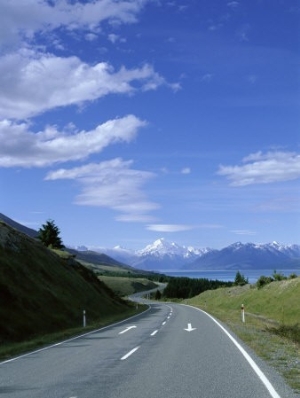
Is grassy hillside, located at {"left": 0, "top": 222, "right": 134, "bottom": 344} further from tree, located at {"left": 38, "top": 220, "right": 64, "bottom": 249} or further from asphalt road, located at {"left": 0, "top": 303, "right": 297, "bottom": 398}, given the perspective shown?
tree, located at {"left": 38, "top": 220, "right": 64, "bottom": 249}

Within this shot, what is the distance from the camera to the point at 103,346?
60.6ft

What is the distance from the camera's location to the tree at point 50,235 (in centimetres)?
7975

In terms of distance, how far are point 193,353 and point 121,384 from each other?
5765 millimetres

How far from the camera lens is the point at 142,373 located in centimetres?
1143

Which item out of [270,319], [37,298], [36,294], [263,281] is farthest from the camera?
[263,281]

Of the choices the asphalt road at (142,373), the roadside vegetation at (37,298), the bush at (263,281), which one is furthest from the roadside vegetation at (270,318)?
the roadside vegetation at (37,298)

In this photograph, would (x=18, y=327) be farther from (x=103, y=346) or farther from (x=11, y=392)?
(x=11, y=392)

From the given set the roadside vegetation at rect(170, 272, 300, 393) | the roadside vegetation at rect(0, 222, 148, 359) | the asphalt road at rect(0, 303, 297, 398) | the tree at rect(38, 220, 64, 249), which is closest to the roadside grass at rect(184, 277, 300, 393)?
the roadside vegetation at rect(170, 272, 300, 393)

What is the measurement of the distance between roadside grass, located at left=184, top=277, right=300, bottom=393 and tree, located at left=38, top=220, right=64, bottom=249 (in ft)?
89.4

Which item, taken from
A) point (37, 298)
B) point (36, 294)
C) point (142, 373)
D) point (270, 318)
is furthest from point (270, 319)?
point (142, 373)

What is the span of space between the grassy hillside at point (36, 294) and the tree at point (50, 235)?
24.2 metres

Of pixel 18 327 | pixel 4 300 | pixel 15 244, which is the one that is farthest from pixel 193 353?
pixel 15 244

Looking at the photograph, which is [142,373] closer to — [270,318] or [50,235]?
[270,318]

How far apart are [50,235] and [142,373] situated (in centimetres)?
7103
